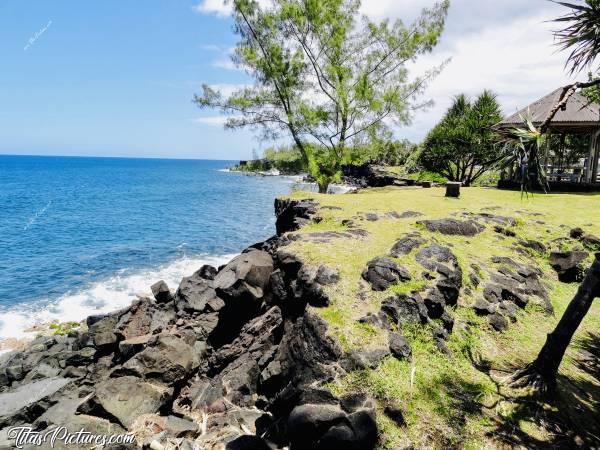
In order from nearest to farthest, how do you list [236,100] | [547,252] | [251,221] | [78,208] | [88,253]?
[547,252]
[236,100]
[88,253]
[251,221]
[78,208]

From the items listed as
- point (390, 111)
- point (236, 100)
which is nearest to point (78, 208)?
point (236, 100)

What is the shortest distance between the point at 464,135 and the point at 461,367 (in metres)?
29.4

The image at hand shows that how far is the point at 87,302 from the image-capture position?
814 inches

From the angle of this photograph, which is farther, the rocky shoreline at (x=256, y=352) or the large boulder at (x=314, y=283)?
the large boulder at (x=314, y=283)

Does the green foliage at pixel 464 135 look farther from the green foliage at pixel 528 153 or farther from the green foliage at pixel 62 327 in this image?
the green foliage at pixel 62 327

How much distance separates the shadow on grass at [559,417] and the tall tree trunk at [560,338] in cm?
35

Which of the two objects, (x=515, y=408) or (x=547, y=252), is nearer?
(x=515, y=408)

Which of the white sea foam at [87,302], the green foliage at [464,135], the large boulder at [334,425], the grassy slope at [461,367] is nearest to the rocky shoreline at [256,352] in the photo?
the large boulder at [334,425]

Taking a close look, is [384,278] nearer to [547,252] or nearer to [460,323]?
[460,323]

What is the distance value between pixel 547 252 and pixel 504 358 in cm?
752

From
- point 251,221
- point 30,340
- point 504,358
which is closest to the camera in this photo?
point 504,358

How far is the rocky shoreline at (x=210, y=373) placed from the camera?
7055mm

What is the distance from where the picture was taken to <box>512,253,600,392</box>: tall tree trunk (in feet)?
22.7

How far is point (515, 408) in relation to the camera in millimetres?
7086
